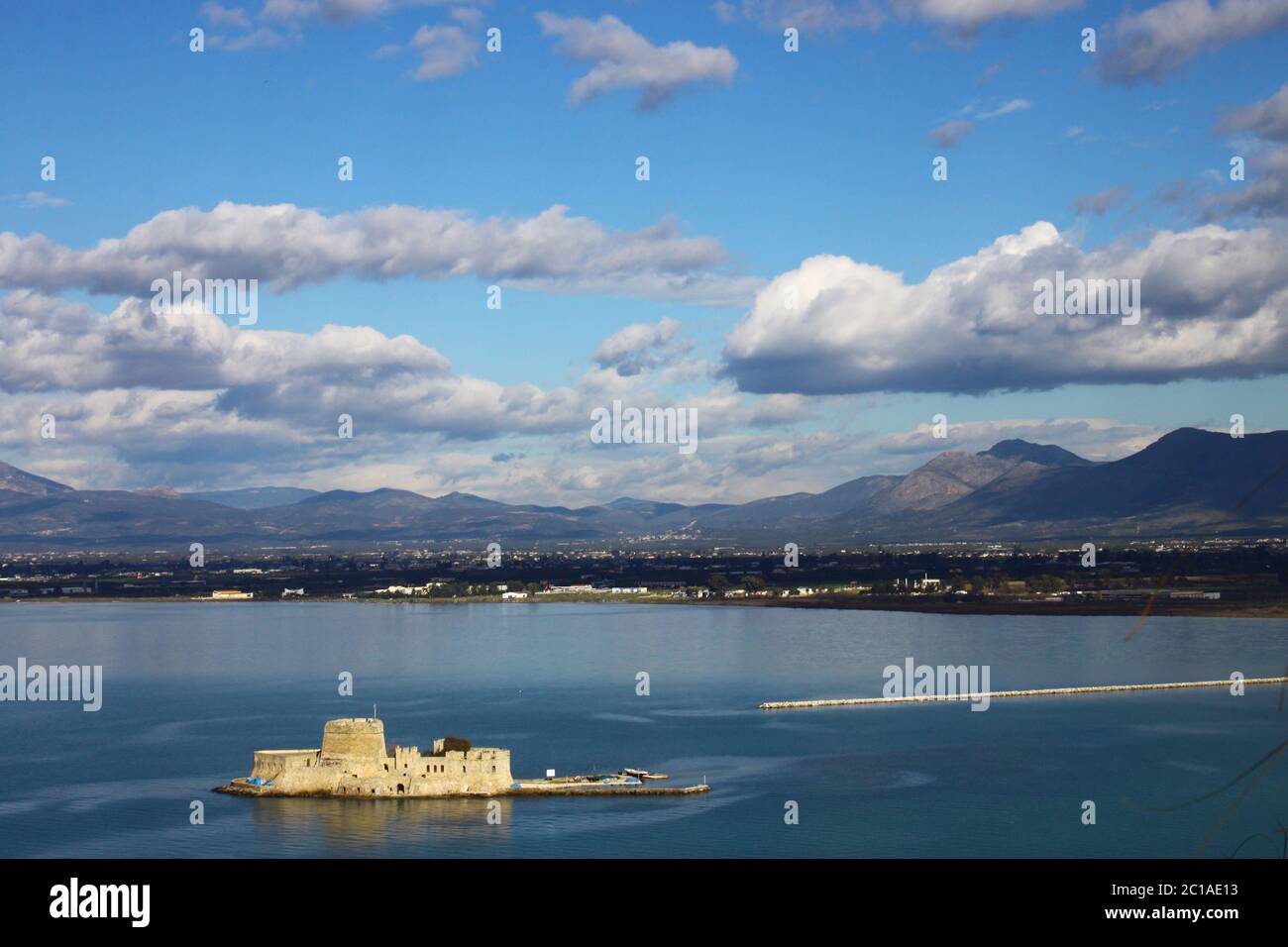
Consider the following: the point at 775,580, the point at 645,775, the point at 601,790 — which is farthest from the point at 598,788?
the point at 775,580

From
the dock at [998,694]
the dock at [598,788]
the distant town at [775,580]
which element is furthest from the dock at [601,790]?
the distant town at [775,580]

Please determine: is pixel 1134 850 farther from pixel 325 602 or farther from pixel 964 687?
pixel 325 602

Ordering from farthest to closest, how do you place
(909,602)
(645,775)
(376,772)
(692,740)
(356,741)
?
(909,602) < (692,740) < (645,775) < (356,741) < (376,772)

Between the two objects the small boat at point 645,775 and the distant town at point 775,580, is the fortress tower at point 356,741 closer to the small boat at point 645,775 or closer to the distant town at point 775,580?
the small boat at point 645,775

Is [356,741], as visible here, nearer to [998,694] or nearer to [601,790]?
[601,790]
